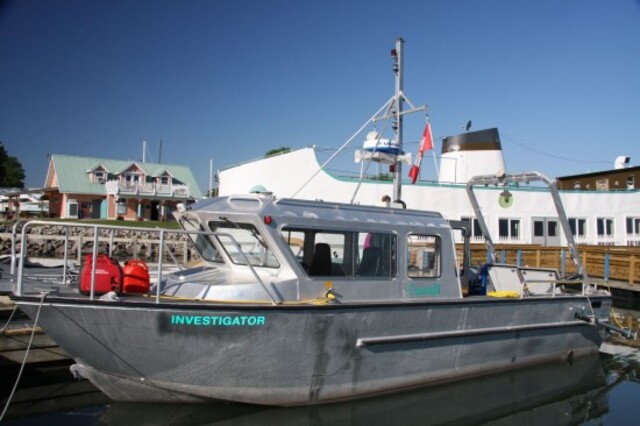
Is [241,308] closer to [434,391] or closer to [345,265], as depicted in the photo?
[345,265]

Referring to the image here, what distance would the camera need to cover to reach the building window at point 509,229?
75.4 ft

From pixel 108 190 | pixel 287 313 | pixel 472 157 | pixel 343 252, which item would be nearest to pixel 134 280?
pixel 287 313

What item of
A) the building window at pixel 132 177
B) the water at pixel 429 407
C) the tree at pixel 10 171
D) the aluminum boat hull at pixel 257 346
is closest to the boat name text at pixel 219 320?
the aluminum boat hull at pixel 257 346

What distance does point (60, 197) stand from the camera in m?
42.6

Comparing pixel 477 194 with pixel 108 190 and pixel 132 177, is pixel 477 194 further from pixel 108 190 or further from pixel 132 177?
pixel 132 177

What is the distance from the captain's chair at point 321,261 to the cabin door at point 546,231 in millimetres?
18679

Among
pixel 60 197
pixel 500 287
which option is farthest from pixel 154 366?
pixel 60 197

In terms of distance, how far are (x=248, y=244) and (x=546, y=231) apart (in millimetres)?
19841

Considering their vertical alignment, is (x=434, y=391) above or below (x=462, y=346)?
below

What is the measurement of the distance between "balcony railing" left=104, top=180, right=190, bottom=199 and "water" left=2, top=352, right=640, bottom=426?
35.5 metres

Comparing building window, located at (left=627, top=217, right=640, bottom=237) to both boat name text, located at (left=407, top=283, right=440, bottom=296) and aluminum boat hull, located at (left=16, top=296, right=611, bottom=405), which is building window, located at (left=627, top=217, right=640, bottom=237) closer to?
aluminum boat hull, located at (left=16, top=296, right=611, bottom=405)

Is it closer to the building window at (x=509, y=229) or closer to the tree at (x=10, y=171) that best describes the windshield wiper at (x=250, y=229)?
the building window at (x=509, y=229)

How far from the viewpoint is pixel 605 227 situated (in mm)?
25125

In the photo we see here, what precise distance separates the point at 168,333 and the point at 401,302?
311 cm
